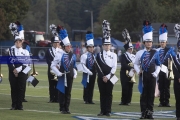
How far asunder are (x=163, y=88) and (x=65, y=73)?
180 inches

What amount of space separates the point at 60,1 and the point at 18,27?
112477mm

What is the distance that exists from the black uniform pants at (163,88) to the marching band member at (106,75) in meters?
3.91

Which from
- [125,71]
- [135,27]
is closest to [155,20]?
[135,27]

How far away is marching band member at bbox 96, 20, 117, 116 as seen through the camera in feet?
56.2

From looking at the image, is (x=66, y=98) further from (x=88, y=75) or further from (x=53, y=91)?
(x=88, y=75)

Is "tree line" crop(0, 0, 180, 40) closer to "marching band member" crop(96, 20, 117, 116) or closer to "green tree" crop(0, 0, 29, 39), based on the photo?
"green tree" crop(0, 0, 29, 39)

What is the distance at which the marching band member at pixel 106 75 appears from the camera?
56.2 feet

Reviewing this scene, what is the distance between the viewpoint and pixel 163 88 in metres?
21.0

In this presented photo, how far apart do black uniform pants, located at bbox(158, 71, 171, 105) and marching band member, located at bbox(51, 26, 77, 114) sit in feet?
13.6

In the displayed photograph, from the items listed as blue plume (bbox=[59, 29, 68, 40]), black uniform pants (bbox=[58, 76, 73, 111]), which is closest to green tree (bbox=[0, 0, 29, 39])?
blue plume (bbox=[59, 29, 68, 40])

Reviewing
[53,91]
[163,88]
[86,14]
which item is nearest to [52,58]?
[53,91]

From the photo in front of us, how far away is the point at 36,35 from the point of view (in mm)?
69688

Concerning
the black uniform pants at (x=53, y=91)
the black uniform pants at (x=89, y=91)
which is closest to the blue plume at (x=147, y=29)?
the black uniform pants at (x=89, y=91)

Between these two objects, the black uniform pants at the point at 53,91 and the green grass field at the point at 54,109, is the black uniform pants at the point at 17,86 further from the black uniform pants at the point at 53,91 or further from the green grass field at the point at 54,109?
the black uniform pants at the point at 53,91
